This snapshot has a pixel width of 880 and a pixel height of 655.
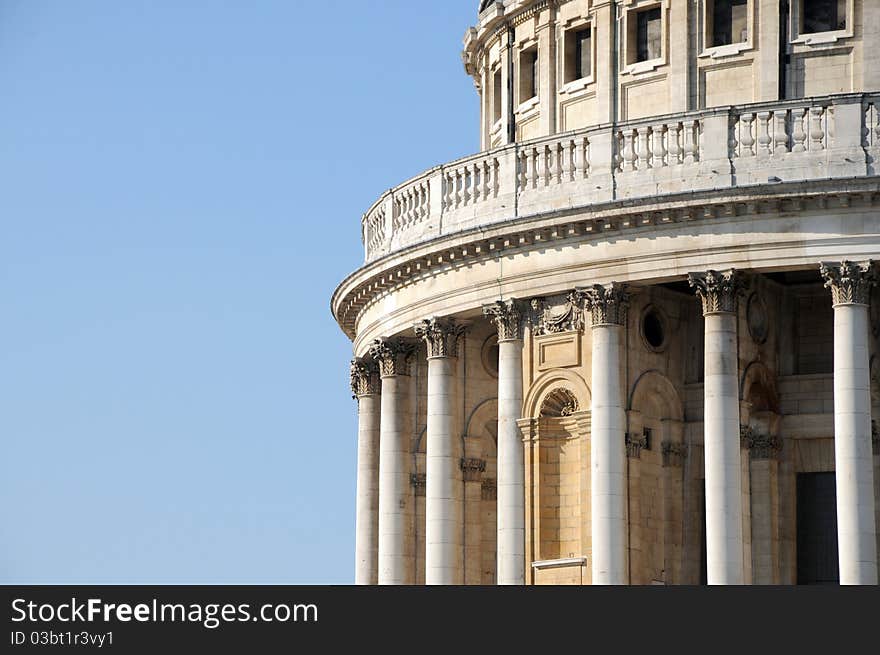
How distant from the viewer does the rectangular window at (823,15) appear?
226 ft

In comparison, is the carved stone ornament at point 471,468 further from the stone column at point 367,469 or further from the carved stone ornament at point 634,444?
the carved stone ornament at point 634,444

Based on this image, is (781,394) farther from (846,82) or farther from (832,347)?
(846,82)

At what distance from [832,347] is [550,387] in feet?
22.2

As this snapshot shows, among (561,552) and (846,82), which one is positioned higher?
(846,82)

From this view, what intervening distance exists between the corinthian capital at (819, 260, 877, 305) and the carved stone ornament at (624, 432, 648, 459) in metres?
6.38

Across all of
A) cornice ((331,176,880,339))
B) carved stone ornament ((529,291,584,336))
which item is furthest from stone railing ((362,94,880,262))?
carved stone ornament ((529,291,584,336))

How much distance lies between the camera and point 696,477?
67750mm

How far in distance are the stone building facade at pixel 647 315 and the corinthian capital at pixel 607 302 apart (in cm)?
7

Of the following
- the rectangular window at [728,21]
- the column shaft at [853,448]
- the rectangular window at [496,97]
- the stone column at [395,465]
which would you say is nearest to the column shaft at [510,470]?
the stone column at [395,465]

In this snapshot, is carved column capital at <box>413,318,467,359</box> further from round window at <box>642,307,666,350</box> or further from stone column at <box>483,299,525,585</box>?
round window at <box>642,307,666,350</box>

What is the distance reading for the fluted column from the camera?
6962cm

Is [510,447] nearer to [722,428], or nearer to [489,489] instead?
[489,489]
